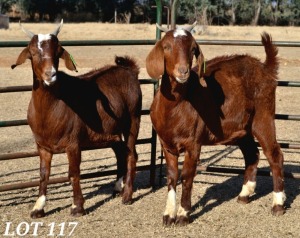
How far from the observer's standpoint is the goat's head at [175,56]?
16.9ft

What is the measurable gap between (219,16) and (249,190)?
54612mm

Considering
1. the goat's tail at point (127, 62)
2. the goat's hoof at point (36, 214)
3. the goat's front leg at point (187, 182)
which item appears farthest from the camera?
the goat's tail at point (127, 62)

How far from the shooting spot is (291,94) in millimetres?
15289

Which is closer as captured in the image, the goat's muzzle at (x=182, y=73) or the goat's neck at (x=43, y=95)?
the goat's muzzle at (x=182, y=73)

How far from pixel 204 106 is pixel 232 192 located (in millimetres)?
1751

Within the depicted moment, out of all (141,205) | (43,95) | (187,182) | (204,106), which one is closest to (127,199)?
(141,205)

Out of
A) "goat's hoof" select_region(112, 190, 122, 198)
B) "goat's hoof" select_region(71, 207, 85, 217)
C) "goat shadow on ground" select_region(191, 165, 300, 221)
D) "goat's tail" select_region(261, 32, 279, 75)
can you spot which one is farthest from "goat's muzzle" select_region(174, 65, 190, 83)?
"goat's hoof" select_region(112, 190, 122, 198)

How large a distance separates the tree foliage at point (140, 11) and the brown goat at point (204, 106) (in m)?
52.1

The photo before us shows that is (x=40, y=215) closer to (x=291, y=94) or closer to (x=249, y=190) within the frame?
(x=249, y=190)

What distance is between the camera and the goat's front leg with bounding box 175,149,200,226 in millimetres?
5746

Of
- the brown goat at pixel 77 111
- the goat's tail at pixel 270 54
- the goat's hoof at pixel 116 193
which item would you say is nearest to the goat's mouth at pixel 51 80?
the brown goat at pixel 77 111

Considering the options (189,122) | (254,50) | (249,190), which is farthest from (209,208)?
(254,50)

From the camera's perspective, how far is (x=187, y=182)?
5.80 meters

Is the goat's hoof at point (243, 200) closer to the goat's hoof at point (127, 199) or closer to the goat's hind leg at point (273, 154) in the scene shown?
the goat's hind leg at point (273, 154)
